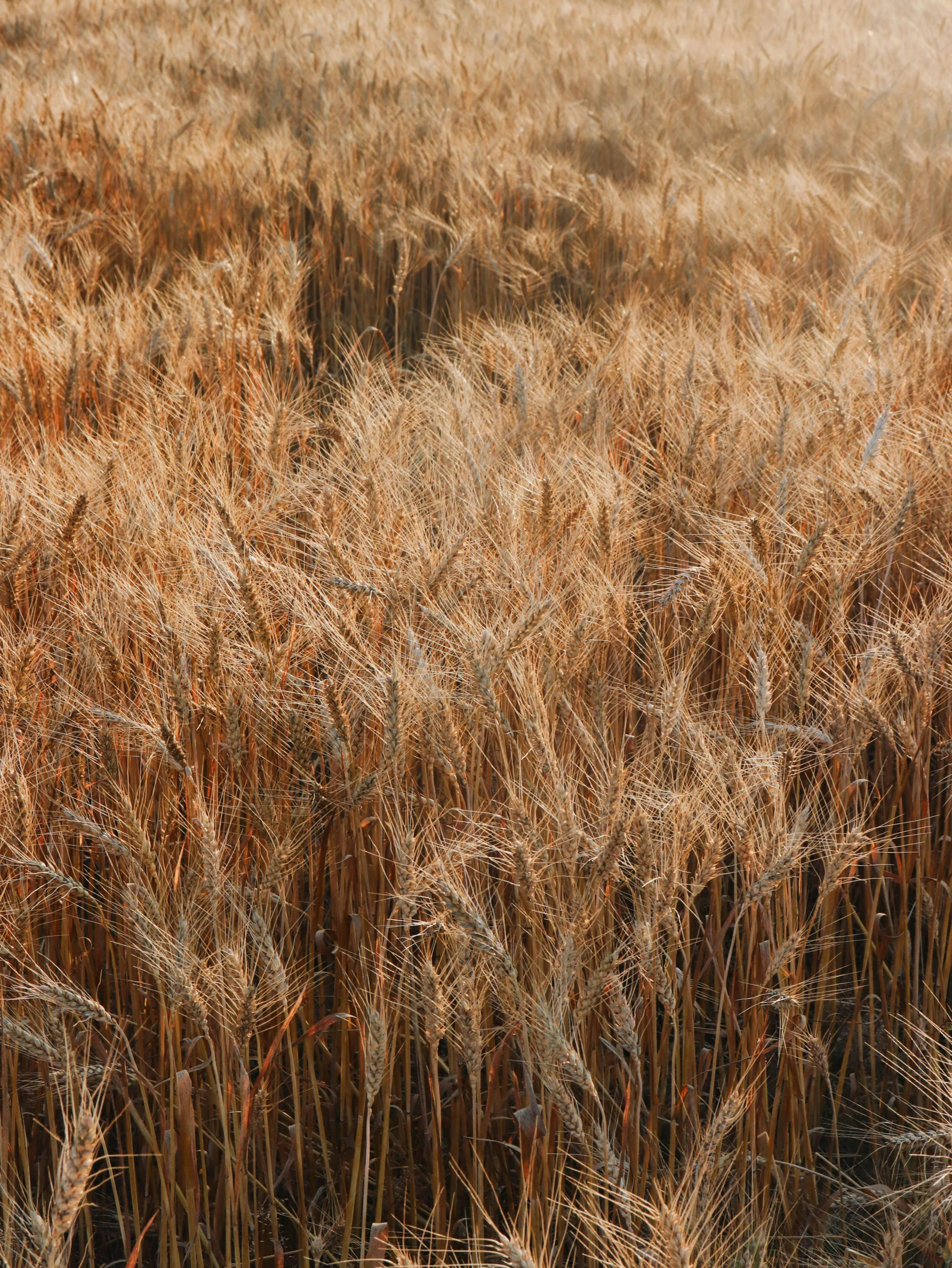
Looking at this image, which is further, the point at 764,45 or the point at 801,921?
the point at 764,45

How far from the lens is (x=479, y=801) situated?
Result: 1130mm

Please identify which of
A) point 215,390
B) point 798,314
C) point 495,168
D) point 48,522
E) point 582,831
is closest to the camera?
point 582,831

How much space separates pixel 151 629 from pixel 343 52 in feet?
16.8

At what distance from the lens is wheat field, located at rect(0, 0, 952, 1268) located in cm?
85

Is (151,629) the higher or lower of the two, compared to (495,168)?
lower

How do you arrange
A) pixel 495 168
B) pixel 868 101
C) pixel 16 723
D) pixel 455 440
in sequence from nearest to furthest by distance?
1. pixel 16 723
2. pixel 455 440
3. pixel 495 168
4. pixel 868 101

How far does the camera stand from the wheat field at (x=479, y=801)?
2.80ft

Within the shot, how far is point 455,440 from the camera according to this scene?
1593 millimetres

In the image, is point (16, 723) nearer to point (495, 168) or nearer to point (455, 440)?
point (455, 440)

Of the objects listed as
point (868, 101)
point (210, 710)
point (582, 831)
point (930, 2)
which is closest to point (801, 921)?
point (582, 831)

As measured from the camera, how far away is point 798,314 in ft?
8.35

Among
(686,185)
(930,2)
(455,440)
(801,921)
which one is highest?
(930,2)

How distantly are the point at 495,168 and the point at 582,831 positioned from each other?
10.4ft

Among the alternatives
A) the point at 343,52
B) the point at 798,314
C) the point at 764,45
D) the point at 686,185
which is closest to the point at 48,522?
the point at 798,314
